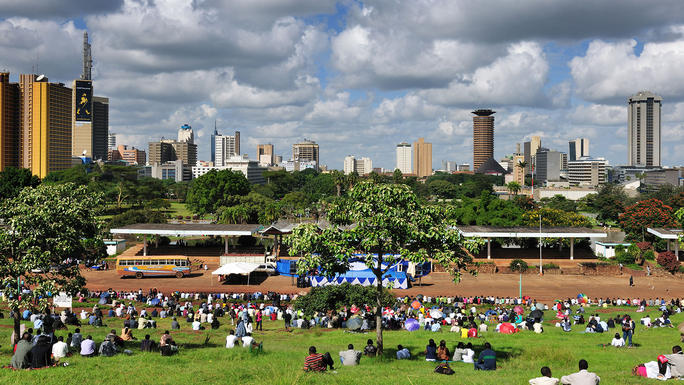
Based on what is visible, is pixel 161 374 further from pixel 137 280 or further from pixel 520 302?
pixel 137 280

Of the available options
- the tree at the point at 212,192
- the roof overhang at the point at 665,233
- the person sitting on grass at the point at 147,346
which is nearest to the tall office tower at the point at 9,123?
the tree at the point at 212,192

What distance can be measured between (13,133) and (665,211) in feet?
557

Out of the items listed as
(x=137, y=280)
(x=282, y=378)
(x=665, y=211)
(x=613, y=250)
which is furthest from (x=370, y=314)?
(x=665, y=211)

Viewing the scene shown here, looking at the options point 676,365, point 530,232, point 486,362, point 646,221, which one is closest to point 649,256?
point 646,221

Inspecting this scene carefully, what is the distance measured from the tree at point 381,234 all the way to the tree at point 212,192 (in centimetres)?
7690

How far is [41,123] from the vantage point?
513 feet

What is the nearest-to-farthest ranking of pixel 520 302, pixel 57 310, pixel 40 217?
pixel 40 217 < pixel 57 310 < pixel 520 302

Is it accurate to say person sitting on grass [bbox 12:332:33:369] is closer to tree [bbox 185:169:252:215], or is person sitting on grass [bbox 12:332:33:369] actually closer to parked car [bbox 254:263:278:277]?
parked car [bbox 254:263:278:277]

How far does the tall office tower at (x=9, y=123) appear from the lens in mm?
149250

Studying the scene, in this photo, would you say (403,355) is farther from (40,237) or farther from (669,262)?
(669,262)

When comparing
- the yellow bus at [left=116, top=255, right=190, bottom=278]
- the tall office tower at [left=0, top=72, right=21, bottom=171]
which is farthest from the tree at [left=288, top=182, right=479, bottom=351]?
the tall office tower at [left=0, top=72, right=21, bottom=171]

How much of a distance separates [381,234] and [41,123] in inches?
6700

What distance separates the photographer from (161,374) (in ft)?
45.4

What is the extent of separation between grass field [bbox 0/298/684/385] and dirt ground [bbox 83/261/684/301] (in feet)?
57.5
